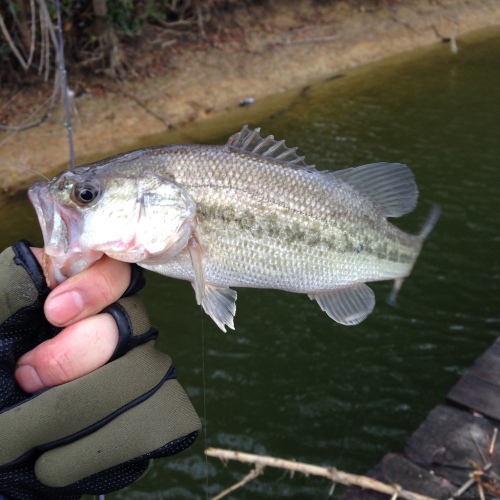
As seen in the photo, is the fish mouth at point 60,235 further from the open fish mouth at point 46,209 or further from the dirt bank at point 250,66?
the dirt bank at point 250,66

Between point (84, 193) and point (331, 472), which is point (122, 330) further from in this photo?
point (331, 472)

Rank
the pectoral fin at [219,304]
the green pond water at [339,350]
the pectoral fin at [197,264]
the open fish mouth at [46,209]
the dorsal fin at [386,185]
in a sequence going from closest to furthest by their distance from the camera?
the open fish mouth at [46,209] → the pectoral fin at [197,264] → the pectoral fin at [219,304] → the dorsal fin at [386,185] → the green pond water at [339,350]

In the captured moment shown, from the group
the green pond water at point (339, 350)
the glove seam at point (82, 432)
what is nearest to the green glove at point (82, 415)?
the glove seam at point (82, 432)

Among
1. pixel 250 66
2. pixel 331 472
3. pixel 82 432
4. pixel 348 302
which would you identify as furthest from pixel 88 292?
pixel 250 66

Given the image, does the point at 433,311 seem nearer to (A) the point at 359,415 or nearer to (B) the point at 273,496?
(A) the point at 359,415

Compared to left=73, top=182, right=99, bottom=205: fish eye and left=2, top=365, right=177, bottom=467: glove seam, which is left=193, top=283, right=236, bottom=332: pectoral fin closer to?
left=2, top=365, right=177, bottom=467: glove seam

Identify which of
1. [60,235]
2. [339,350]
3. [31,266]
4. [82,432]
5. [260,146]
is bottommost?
[339,350]
